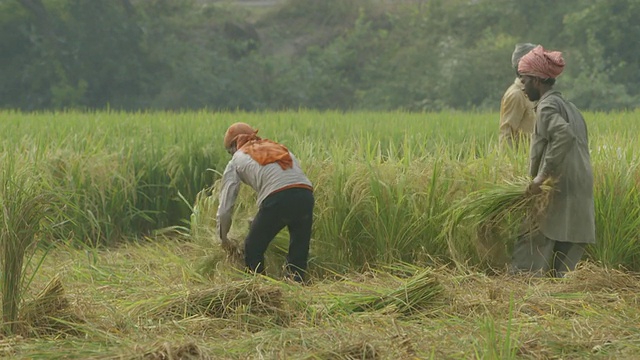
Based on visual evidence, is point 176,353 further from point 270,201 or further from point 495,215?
point 495,215

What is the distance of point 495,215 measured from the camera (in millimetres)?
6703

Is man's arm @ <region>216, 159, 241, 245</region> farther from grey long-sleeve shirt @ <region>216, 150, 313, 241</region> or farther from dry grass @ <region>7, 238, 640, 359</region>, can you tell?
dry grass @ <region>7, 238, 640, 359</region>

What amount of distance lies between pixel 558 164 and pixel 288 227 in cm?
150

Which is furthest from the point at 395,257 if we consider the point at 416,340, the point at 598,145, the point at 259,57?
the point at 259,57

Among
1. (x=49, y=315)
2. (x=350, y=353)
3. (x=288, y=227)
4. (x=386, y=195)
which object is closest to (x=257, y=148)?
(x=288, y=227)

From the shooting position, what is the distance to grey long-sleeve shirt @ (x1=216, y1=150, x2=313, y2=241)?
260 inches

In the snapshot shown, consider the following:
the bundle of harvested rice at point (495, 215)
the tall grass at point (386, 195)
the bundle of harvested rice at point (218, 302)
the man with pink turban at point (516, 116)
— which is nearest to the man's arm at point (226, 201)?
the tall grass at point (386, 195)

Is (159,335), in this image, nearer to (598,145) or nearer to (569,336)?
(569,336)

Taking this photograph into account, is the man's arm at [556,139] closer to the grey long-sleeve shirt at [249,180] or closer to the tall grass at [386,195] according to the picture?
the tall grass at [386,195]

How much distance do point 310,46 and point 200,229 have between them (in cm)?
2324

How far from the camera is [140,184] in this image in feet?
31.3

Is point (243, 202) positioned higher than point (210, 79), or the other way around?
point (243, 202)

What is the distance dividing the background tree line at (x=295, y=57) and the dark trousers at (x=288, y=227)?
Result: 1712 centimetres

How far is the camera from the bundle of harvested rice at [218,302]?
17.7 ft
